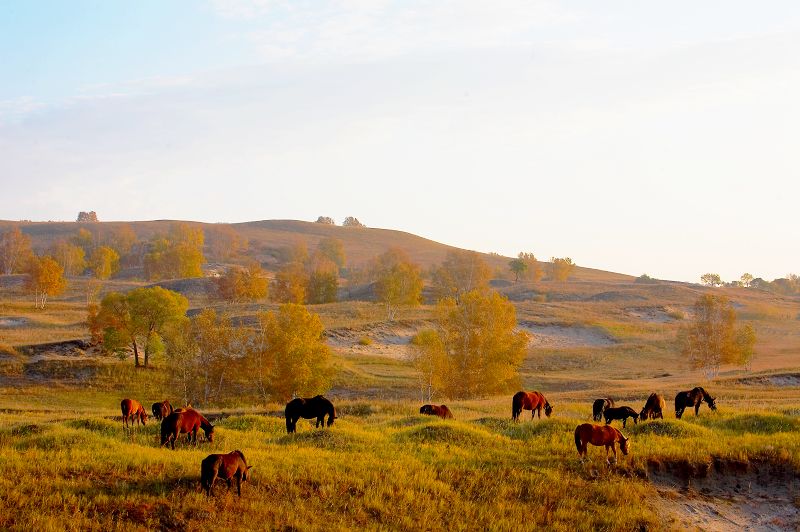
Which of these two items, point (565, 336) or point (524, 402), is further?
point (565, 336)

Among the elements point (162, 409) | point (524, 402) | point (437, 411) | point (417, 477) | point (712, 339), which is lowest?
point (162, 409)

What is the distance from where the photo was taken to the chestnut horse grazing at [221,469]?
1433 cm

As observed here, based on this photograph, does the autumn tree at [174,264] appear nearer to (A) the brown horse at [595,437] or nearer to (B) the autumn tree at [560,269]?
(B) the autumn tree at [560,269]

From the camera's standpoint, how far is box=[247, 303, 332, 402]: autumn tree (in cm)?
5203

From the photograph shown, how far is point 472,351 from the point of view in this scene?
57.0 m

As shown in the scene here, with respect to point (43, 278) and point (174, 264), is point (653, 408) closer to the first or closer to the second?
point (43, 278)

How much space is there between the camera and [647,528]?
15188 mm

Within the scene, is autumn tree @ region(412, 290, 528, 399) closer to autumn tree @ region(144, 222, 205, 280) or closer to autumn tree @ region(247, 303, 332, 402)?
autumn tree @ region(247, 303, 332, 402)

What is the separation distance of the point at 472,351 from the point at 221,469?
43.7 metres

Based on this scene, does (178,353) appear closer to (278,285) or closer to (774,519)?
(774,519)

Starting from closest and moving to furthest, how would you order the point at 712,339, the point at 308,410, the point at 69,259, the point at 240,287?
the point at 308,410 → the point at 712,339 → the point at 240,287 → the point at 69,259

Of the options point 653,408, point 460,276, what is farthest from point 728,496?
point 460,276

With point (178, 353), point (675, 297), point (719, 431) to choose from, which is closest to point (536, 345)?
point (178, 353)

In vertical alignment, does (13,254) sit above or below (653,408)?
above
